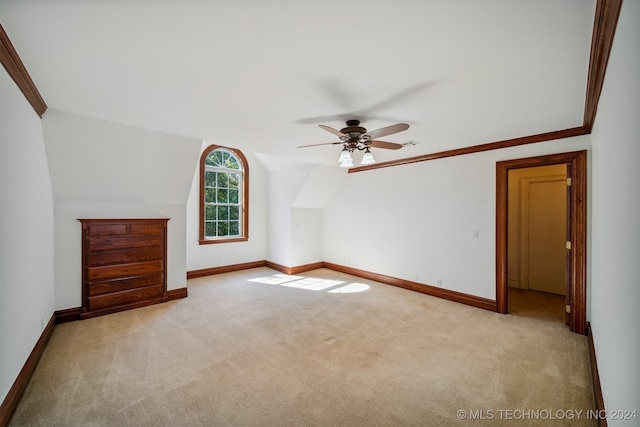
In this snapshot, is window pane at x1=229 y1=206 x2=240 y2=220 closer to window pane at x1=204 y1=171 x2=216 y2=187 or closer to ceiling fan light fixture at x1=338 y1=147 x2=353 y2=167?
window pane at x1=204 y1=171 x2=216 y2=187

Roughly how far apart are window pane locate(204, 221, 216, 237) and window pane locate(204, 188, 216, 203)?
48 centimetres

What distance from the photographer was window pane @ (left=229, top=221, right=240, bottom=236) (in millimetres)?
6326

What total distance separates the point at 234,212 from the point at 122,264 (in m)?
2.73

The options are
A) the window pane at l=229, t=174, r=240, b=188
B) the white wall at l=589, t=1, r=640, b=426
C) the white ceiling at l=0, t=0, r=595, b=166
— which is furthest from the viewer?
the window pane at l=229, t=174, r=240, b=188

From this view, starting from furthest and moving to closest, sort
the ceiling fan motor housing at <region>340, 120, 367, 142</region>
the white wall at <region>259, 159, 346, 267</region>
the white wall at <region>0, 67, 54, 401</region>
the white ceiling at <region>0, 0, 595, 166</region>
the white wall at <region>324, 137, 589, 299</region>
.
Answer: the white wall at <region>259, 159, 346, 267</region> → the white wall at <region>324, 137, 589, 299</region> → the ceiling fan motor housing at <region>340, 120, 367, 142</region> → the white wall at <region>0, 67, 54, 401</region> → the white ceiling at <region>0, 0, 595, 166</region>

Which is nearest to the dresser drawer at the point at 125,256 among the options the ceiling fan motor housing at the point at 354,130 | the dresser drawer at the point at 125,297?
the dresser drawer at the point at 125,297

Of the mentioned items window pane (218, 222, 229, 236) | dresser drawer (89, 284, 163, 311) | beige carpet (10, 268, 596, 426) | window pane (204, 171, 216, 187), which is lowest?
beige carpet (10, 268, 596, 426)

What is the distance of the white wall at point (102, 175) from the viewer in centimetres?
313

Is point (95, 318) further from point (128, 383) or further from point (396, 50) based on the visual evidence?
point (396, 50)

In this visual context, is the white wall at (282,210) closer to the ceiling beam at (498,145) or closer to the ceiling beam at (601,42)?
the ceiling beam at (498,145)

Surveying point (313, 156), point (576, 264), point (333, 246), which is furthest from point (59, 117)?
point (576, 264)

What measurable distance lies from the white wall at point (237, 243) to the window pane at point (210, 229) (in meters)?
0.25

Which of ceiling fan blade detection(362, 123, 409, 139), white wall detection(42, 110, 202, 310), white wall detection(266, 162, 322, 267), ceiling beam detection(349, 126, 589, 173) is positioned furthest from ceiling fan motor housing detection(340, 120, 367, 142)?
white wall detection(266, 162, 322, 267)

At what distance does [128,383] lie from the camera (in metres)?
2.25
